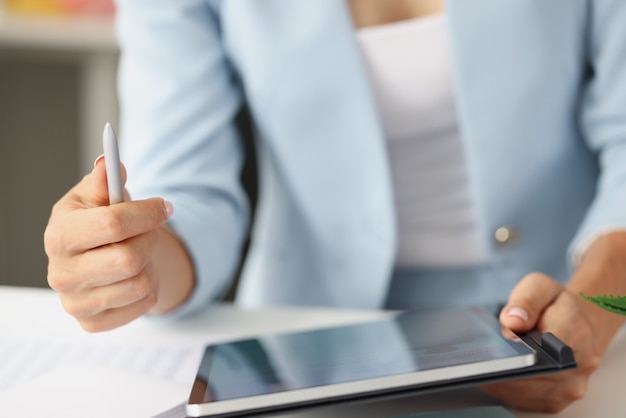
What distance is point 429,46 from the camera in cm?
68

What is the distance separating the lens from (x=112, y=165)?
1.32 ft

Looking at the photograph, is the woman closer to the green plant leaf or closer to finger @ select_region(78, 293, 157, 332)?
finger @ select_region(78, 293, 157, 332)

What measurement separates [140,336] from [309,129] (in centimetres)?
24

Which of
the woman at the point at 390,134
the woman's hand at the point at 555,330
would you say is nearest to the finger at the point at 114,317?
the woman at the point at 390,134

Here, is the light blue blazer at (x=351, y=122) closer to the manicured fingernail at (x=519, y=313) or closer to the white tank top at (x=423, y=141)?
the white tank top at (x=423, y=141)

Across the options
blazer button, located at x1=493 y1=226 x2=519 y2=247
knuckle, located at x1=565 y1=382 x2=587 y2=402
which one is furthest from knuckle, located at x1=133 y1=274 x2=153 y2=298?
blazer button, located at x1=493 y1=226 x2=519 y2=247

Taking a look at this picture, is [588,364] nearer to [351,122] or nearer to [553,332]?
[553,332]

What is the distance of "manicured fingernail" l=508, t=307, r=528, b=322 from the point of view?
0.42 meters

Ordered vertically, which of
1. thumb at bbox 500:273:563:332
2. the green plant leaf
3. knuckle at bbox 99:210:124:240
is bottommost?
thumb at bbox 500:273:563:332

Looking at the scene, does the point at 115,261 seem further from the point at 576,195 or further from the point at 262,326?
the point at 576,195

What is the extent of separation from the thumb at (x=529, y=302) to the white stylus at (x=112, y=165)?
0.22 meters

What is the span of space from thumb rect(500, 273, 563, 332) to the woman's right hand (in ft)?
0.66

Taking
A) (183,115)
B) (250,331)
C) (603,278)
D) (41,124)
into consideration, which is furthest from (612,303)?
(41,124)

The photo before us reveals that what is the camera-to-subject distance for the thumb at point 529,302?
419 millimetres
